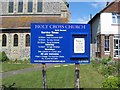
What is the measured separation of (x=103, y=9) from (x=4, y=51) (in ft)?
55.3

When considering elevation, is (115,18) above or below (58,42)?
above

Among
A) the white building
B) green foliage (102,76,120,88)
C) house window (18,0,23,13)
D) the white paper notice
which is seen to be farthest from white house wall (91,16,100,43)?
the white paper notice

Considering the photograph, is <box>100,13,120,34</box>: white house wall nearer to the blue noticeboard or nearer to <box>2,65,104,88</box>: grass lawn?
<box>2,65,104,88</box>: grass lawn

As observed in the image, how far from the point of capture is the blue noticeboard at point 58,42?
9.95m

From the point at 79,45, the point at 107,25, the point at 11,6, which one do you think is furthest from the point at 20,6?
the point at 79,45

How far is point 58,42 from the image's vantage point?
10.0 metres

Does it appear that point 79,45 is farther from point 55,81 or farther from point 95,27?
point 95,27

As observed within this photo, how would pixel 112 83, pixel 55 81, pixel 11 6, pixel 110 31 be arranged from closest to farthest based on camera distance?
pixel 112 83 → pixel 55 81 → pixel 110 31 → pixel 11 6

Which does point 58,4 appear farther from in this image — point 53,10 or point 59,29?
point 59,29

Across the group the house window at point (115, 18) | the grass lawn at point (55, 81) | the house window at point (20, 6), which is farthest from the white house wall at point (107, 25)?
the house window at point (20, 6)

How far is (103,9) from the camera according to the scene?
3588cm

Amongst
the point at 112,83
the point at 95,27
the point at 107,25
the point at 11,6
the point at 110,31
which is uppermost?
the point at 11,6

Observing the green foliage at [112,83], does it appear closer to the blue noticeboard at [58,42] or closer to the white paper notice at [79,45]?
the blue noticeboard at [58,42]

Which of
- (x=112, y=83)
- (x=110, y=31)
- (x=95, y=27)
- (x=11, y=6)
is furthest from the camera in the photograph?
(x=11, y=6)
